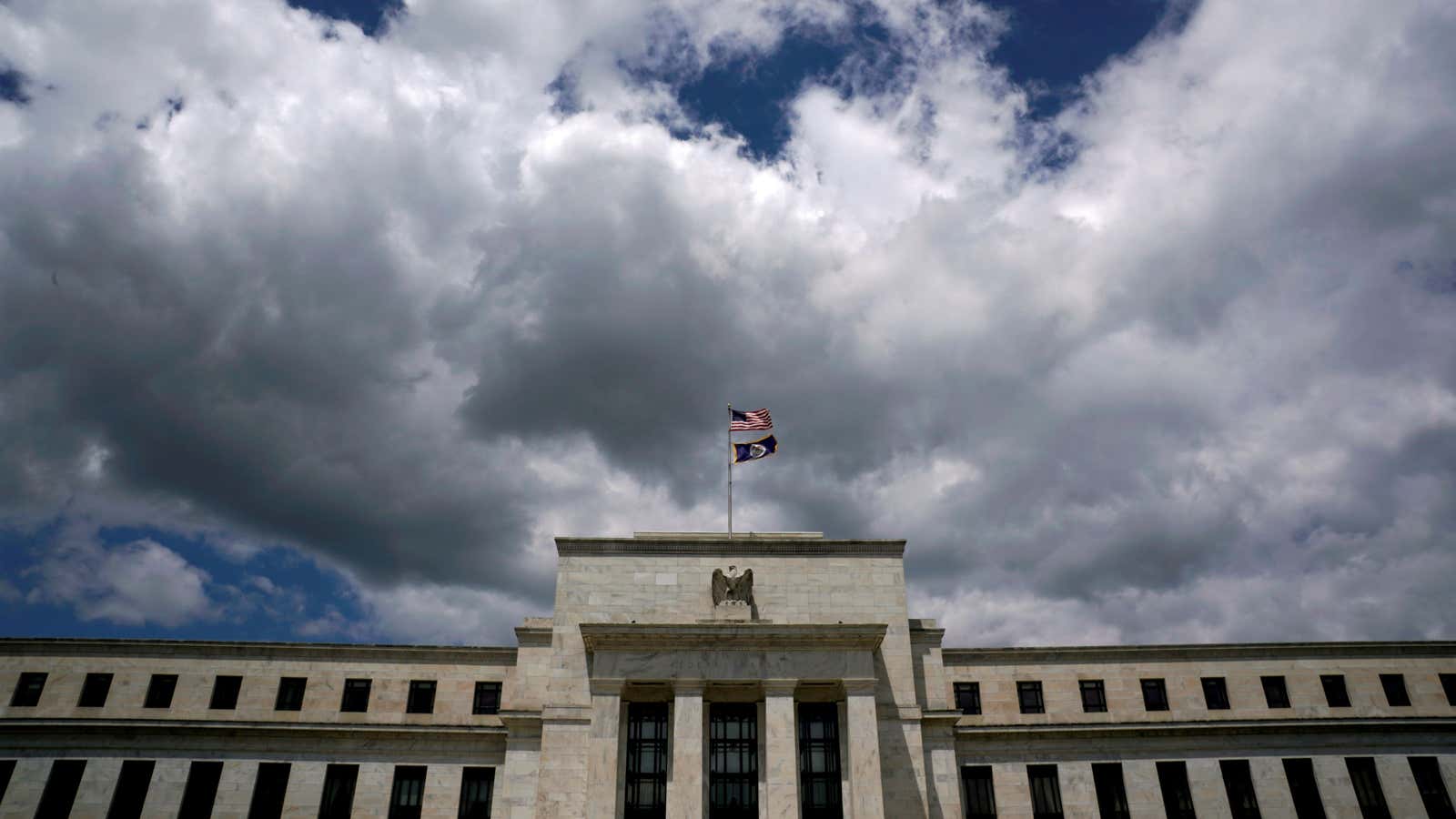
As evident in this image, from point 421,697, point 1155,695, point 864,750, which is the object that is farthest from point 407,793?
point 1155,695

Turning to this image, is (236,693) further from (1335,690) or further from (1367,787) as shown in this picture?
(1367,787)

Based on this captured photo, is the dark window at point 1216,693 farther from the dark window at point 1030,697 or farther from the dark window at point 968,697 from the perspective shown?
the dark window at point 968,697

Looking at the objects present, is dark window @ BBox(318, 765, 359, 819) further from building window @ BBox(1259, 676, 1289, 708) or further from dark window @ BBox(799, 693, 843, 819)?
building window @ BBox(1259, 676, 1289, 708)

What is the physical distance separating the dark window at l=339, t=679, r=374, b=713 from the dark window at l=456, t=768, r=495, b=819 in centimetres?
682

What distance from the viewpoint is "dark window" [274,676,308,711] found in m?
50.2

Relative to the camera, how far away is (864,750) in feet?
147

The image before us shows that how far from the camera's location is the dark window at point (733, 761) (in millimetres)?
45312

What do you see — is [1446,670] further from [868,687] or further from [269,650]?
[269,650]

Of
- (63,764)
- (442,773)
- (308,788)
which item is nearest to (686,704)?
(442,773)

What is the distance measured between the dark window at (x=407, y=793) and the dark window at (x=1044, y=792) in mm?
31311

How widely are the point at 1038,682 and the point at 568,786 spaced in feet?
83.9

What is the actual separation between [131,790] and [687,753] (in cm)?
2825

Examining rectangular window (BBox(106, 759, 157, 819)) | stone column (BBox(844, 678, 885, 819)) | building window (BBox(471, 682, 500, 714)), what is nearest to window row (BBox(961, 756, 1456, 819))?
stone column (BBox(844, 678, 885, 819))

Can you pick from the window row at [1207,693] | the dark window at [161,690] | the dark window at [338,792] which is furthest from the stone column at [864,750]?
the dark window at [161,690]
